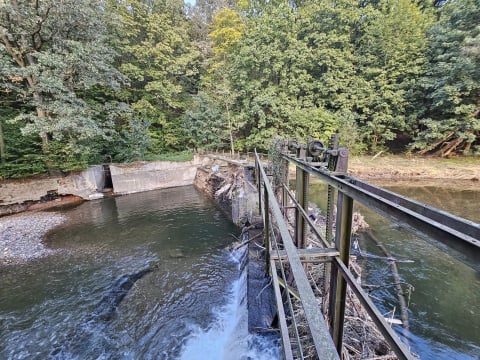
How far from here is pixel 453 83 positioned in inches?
484

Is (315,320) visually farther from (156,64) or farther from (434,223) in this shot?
(156,64)

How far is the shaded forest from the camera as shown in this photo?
11.7 m

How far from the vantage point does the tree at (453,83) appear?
456 inches

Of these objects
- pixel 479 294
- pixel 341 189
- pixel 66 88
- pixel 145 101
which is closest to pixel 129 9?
pixel 145 101

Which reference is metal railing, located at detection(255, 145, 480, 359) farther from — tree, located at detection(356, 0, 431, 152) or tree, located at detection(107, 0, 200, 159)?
tree, located at detection(356, 0, 431, 152)

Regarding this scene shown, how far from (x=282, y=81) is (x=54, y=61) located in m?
11.9

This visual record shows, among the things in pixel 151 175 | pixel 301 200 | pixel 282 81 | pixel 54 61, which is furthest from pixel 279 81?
pixel 301 200

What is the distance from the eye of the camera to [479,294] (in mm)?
4004

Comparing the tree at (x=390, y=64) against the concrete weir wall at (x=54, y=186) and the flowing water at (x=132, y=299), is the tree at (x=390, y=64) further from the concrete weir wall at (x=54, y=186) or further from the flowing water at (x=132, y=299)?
the concrete weir wall at (x=54, y=186)

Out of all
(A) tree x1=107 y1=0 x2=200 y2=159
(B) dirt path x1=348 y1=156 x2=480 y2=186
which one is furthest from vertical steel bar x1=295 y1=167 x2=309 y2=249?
(A) tree x1=107 y1=0 x2=200 y2=159

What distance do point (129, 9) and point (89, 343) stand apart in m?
19.1

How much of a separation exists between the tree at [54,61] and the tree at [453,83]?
679 inches

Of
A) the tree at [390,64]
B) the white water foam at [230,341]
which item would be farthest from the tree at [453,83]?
the white water foam at [230,341]

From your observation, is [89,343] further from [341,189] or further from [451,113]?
[451,113]
